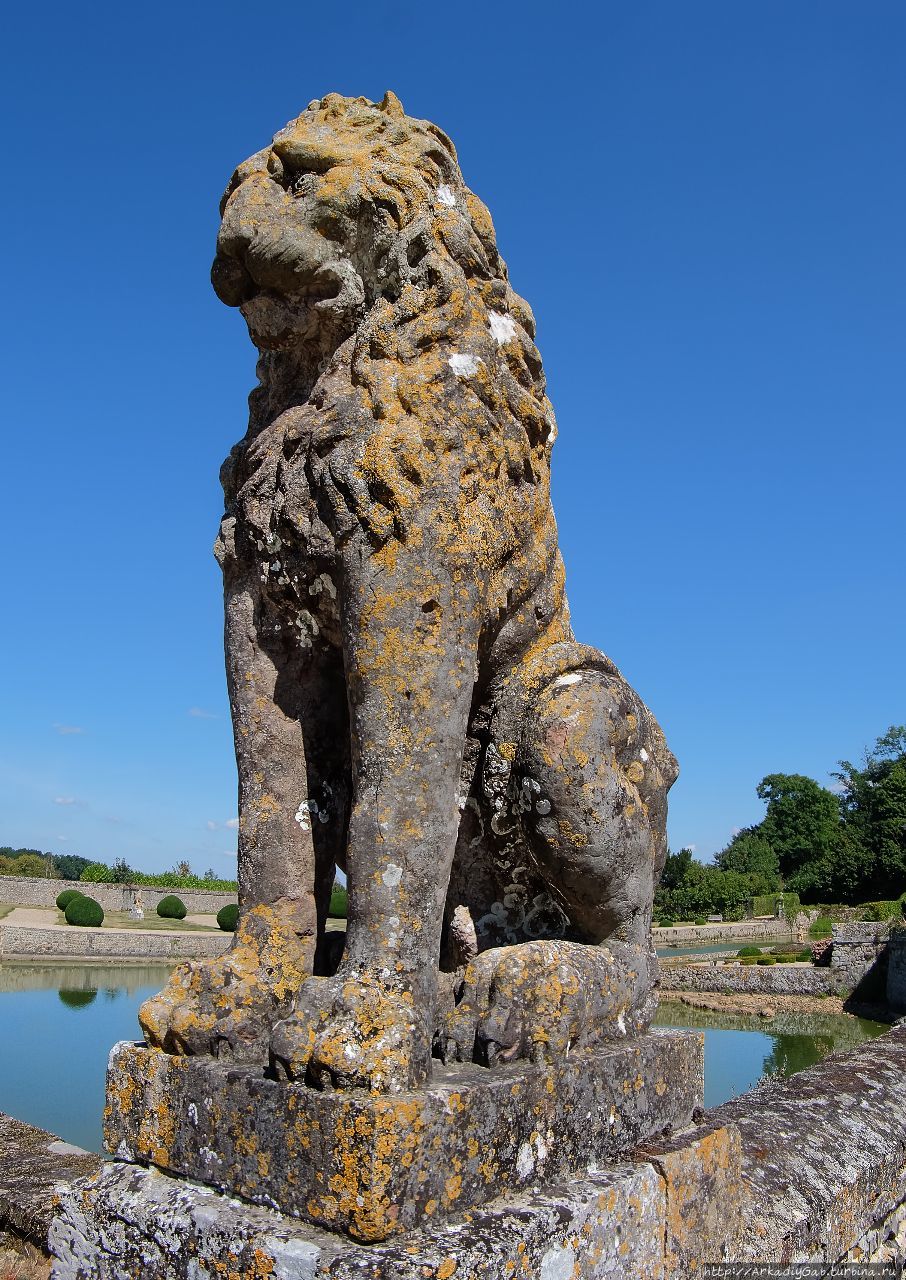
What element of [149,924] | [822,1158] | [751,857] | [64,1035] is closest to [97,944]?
[149,924]

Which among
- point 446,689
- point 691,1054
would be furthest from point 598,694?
point 691,1054

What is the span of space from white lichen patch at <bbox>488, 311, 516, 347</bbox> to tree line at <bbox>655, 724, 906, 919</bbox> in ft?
128

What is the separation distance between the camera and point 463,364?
8.25ft

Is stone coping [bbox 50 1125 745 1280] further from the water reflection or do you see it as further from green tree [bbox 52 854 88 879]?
green tree [bbox 52 854 88 879]

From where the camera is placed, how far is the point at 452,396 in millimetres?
2473

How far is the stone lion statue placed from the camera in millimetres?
2225

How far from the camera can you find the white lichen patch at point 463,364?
250 cm

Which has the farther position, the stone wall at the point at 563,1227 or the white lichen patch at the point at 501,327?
the white lichen patch at the point at 501,327

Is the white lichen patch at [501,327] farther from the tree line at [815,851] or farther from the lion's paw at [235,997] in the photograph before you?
the tree line at [815,851]

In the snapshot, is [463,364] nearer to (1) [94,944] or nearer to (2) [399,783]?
(2) [399,783]

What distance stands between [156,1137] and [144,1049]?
198 millimetres

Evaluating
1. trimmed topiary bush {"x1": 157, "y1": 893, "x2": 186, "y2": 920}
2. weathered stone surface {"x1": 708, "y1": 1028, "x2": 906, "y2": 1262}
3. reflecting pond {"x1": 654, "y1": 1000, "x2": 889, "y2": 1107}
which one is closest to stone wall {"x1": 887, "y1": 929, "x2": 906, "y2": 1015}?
reflecting pond {"x1": 654, "y1": 1000, "x2": 889, "y2": 1107}

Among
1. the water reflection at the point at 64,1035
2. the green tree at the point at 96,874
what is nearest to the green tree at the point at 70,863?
the green tree at the point at 96,874

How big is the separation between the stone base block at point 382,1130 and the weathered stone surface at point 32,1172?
3.44 feet
